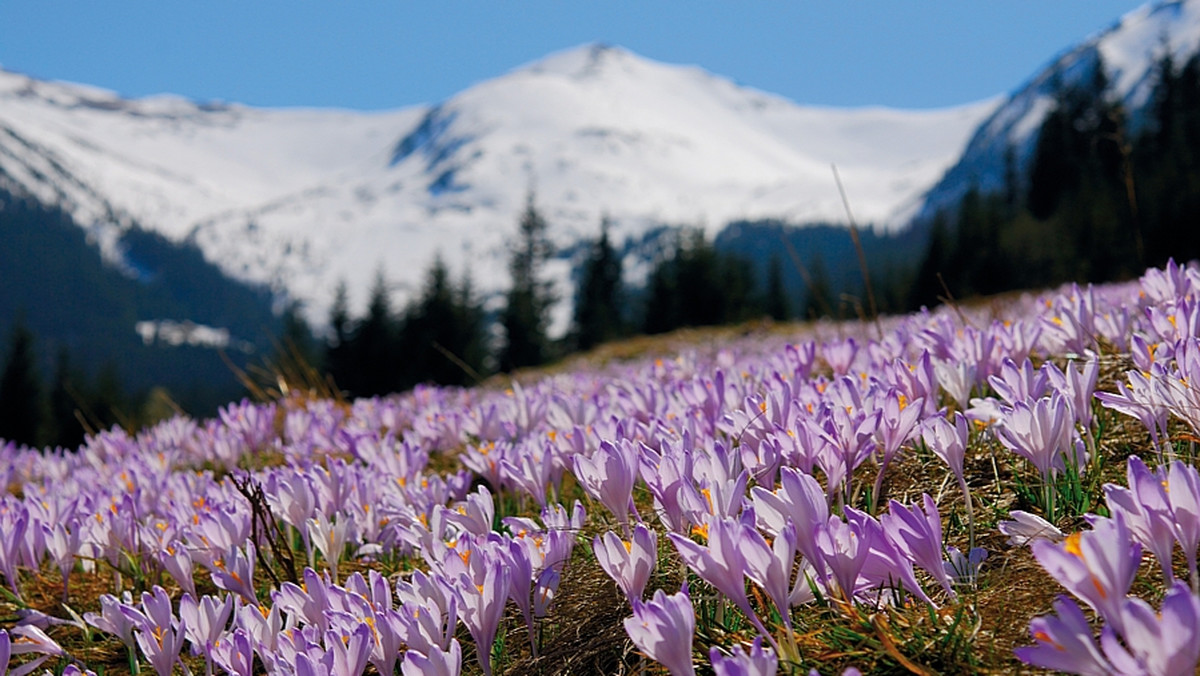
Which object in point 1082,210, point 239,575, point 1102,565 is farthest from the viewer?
point 1082,210

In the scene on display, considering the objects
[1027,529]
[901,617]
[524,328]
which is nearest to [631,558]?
[901,617]

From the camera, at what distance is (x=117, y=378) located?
64.2 metres

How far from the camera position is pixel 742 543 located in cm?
160

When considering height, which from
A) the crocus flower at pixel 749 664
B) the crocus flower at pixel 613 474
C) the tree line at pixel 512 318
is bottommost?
the crocus flower at pixel 749 664

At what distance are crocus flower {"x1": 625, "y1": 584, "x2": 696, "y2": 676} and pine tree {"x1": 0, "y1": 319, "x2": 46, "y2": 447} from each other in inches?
2534

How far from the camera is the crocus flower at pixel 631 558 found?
5.88 feet

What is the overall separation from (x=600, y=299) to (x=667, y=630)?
61674 millimetres

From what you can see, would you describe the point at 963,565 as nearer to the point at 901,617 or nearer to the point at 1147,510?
the point at 901,617

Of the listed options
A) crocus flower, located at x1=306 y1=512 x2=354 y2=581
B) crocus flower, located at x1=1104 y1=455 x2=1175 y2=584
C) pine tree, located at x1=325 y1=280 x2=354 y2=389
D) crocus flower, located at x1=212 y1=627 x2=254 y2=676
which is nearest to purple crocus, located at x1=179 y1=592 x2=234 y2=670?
crocus flower, located at x1=212 y1=627 x2=254 y2=676

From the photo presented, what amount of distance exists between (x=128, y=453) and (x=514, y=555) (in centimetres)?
523

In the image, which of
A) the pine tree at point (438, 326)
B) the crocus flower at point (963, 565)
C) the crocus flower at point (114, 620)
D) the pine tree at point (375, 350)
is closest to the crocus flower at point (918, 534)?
the crocus flower at point (963, 565)

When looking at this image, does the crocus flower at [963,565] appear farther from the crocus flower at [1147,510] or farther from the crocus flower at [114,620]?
the crocus flower at [114,620]

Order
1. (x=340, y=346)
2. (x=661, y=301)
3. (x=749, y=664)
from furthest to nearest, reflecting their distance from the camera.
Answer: (x=661, y=301), (x=340, y=346), (x=749, y=664)

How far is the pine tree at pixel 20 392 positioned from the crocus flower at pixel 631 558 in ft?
210
